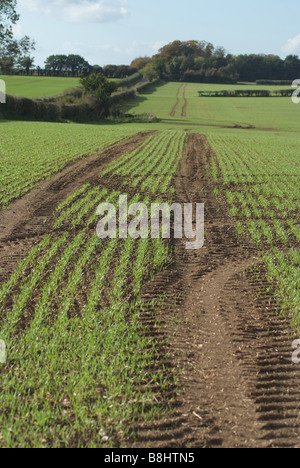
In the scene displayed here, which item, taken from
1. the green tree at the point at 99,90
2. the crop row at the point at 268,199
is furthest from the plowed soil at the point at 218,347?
the green tree at the point at 99,90

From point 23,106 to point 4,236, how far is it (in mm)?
41381

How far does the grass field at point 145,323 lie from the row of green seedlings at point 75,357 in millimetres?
19

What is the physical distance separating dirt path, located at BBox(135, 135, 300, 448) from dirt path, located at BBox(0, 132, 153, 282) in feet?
10.6

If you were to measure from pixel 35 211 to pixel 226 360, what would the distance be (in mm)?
8331

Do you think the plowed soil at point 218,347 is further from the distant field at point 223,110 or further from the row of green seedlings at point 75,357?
the distant field at point 223,110

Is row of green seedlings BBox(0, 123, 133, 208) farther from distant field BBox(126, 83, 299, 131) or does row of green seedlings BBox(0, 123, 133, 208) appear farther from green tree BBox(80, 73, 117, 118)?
distant field BBox(126, 83, 299, 131)

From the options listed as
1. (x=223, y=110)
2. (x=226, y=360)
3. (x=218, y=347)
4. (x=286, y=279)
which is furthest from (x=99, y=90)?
(x=226, y=360)

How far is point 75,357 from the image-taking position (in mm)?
5777

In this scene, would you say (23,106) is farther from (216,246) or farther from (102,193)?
(216,246)

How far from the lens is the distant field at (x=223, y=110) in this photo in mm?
59787

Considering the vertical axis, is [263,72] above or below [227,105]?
above

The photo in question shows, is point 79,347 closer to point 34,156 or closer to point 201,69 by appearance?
point 34,156
